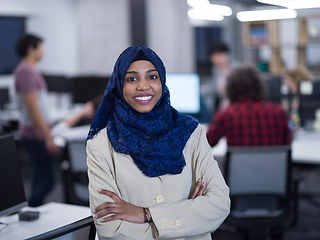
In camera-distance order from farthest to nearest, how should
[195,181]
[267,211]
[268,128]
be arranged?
[268,128], [267,211], [195,181]

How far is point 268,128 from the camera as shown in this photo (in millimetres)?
2482

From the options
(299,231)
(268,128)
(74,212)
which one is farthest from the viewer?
(299,231)

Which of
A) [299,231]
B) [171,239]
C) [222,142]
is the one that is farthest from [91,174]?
[299,231]

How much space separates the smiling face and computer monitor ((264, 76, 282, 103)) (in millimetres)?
2877

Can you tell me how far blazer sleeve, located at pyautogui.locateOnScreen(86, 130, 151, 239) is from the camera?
1326 mm

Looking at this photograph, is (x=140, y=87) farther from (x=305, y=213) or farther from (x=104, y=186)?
(x=305, y=213)

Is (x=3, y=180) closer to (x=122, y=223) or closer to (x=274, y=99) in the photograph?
(x=122, y=223)

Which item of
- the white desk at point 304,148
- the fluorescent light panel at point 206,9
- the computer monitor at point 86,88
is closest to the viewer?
the white desk at point 304,148

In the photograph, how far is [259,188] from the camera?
225cm

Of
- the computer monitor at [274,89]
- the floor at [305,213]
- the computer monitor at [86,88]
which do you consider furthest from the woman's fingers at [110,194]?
the computer monitor at [86,88]

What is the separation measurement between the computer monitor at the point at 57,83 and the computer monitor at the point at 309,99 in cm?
305

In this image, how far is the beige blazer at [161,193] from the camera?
1337 mm

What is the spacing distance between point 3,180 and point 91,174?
0.40 metres

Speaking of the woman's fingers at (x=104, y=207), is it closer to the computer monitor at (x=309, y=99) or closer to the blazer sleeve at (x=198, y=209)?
the blazer sleeve at (x=198, y=209)
